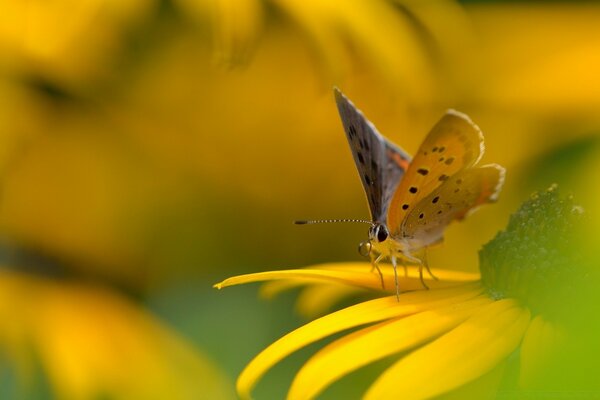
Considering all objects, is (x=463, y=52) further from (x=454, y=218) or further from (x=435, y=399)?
(x=435, y=399)

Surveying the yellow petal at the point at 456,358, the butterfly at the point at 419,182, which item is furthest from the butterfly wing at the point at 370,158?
the yellow petal at the point at 456,358

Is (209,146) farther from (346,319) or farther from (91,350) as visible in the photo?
(346,319)

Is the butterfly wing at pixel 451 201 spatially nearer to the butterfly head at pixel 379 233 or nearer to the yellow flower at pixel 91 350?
the butterfly head at pixel 379 233

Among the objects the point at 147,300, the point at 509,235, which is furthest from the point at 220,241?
the point at 509,235

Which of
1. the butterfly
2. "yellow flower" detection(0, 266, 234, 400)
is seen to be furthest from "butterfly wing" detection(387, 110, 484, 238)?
"yellow flower" detection(0, 266, 234, 400)

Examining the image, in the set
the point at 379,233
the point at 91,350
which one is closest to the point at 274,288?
the point at 379,233

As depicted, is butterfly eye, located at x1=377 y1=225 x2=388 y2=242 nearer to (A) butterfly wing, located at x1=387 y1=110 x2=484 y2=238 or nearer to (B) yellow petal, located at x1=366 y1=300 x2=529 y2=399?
(A) butterfly wing, located at x1=387 y1=110 x2=484 y2=238
